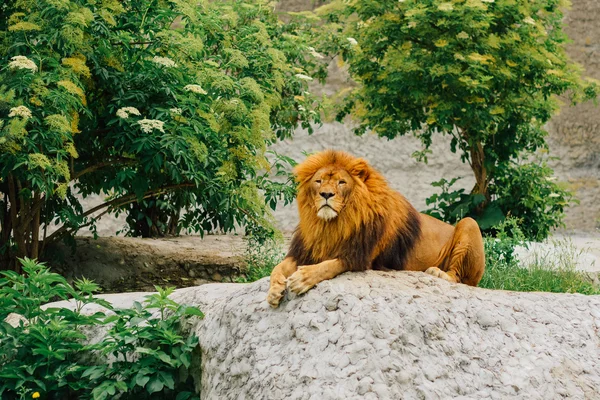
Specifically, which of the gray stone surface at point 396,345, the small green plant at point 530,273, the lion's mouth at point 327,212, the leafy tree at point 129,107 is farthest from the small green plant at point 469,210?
the lion's mouth at point 327,212

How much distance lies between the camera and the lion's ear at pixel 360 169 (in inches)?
184

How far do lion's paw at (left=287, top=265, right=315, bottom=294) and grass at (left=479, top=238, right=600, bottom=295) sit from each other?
3.37m

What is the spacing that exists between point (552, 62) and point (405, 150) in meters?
5.22

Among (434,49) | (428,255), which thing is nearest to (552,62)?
(434,49)

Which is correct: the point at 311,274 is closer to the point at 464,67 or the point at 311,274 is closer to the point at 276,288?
the point at 276,288

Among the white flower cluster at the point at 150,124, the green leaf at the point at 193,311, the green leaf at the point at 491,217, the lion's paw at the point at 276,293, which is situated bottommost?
the green leaf at the point at 491,217

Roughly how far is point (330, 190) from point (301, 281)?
526 mm

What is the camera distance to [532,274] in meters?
7.99

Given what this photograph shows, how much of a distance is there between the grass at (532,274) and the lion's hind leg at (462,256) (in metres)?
2.33

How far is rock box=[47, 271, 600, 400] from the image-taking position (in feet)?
14.3

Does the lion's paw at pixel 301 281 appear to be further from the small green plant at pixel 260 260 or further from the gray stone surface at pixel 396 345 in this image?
the small green plant at pixel 260 260

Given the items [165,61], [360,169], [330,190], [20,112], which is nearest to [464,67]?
[165,61]

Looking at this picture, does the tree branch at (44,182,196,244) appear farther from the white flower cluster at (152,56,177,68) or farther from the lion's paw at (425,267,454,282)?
the lion's paw at (425,267,454,282)

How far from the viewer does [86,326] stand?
584cm
